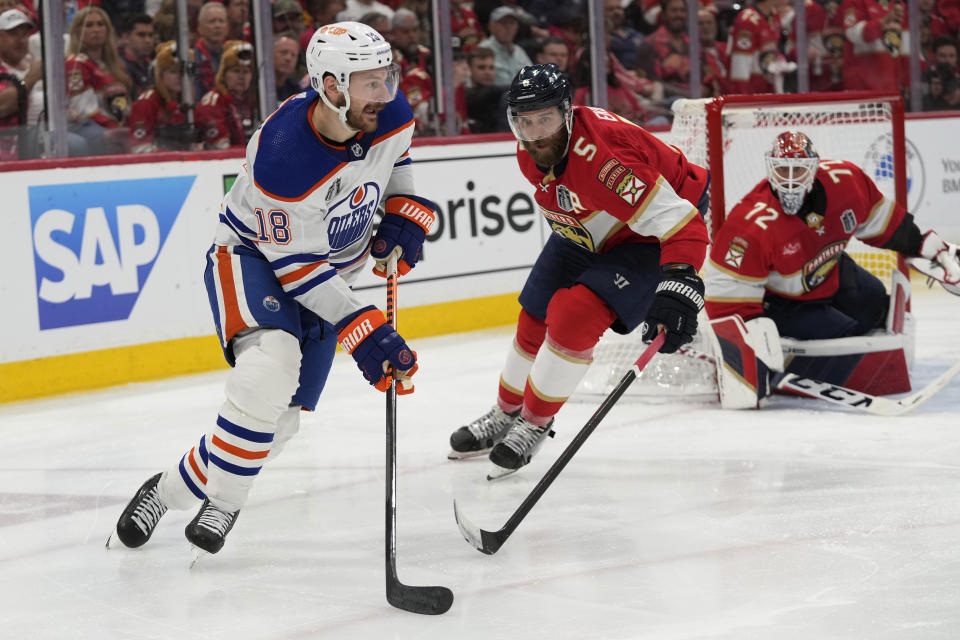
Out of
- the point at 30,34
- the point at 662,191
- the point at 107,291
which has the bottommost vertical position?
the point at 107,291

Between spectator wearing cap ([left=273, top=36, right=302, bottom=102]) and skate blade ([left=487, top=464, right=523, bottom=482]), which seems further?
spectator wearing cap ([left=273, top=36, right=302, bottom=102])

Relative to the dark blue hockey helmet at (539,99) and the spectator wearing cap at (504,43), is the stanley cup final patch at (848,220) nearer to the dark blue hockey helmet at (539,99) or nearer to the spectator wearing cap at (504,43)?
the dark blue hockey helmet at (539,99)

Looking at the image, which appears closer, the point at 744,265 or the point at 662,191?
the point at 662,191

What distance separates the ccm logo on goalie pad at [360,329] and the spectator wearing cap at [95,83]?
265cm

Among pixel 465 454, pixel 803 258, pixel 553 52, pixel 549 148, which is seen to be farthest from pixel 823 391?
pixel 553 52

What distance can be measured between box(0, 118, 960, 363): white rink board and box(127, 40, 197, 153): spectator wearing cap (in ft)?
0.38

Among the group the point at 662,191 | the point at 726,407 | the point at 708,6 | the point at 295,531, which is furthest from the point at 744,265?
the point at 708,6

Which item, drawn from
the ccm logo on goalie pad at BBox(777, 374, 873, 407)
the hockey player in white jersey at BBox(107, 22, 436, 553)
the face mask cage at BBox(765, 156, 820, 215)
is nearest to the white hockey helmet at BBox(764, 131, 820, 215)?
the face mask cage at BBox(765, 156, 820, 215)

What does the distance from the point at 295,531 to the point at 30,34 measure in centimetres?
260

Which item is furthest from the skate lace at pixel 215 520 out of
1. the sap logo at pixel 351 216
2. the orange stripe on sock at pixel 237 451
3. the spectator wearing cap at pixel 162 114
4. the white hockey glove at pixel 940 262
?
the spectator wearing cap at pixel 162 114

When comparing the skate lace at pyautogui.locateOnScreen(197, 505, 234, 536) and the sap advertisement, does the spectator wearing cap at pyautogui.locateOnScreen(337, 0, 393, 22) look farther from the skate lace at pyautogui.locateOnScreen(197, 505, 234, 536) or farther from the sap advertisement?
the skate lace at pyautogui.locateOnScreen(197, 505, 234, 536)

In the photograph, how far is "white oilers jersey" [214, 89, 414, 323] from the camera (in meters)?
2.26

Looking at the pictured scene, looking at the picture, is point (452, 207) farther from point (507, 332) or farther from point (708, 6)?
point (708, 6)

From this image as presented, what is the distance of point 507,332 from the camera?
5.56 m
